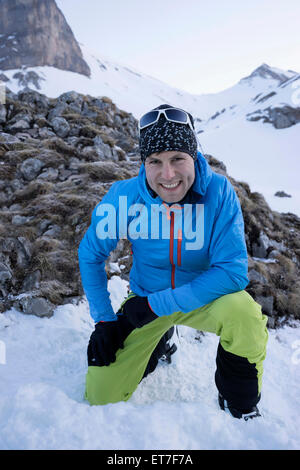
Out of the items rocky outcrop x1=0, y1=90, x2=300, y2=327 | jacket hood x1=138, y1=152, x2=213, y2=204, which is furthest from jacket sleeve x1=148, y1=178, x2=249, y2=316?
rocky outcrop x1=0, y1=90, x2=300, y2=327

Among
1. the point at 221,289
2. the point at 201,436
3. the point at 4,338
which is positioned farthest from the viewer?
the point at 4,338

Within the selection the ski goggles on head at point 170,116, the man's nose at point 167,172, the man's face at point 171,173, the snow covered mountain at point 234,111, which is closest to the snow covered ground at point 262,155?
the snow covered mountain at point 234,111

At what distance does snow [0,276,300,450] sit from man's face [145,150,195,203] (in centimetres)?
157

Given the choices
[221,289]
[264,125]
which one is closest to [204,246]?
[221,289]

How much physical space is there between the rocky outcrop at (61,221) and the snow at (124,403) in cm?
43

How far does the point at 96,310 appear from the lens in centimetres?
241

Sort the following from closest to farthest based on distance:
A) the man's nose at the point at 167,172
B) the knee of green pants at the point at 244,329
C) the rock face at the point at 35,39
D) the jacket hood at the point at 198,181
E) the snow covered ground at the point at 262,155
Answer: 1. the knee of green pants at the point at 244,329
2. the man's nose at the point at 167,172
3. the jacket hood at the point at 198,181
4. the snow covered ground at the point at 262,155
5. the rock face at the point at 35,39

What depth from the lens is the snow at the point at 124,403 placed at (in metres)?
1.49

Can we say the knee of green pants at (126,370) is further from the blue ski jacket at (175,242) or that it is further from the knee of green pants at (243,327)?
the knee of green pants at (243,327)

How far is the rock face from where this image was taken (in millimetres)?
61750

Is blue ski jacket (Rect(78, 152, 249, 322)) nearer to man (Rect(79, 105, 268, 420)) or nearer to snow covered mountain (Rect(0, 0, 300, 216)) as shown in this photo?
man (Rect(79, 105, 268, 420))

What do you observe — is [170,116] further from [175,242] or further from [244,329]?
[244,329]
